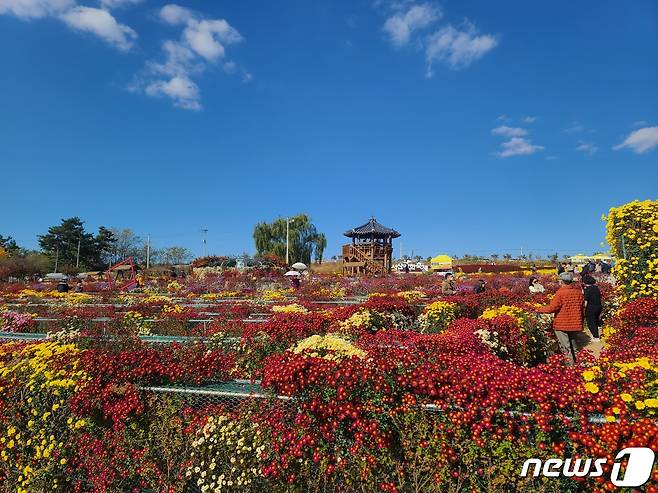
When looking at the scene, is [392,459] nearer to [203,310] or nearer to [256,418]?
[256,418]

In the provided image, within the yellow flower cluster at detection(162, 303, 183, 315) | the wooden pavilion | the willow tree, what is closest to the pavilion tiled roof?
the wooden pavilion

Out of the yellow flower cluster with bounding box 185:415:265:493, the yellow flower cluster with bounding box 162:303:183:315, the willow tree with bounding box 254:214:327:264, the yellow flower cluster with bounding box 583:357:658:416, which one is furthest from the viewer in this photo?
the willow tree with bounding box 254:214:327:264

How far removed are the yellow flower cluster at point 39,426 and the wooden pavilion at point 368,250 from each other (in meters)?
34.9

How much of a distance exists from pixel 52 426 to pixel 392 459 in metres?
3.43

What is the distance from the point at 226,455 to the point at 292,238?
2134 inches

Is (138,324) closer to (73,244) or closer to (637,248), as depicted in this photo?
(637,248)

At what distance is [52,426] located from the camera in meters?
4.00

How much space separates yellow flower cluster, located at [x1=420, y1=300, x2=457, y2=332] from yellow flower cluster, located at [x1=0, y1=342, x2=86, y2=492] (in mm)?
7102

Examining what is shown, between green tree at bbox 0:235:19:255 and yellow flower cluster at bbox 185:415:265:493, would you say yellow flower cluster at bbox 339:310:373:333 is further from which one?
green tree at bbox 0:235:19:255

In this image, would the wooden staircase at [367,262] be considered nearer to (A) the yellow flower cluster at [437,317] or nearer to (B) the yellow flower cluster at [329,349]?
(A) the yellow flower cluster at [437,317]

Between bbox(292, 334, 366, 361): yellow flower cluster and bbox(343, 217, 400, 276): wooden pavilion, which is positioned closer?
bbox(292, 334, 366, 361): yellow flower cluster

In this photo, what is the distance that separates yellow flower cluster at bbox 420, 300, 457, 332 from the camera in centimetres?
913

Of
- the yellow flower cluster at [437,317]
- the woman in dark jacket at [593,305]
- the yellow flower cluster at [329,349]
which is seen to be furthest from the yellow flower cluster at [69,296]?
the woman in dark jacket at [593,305]

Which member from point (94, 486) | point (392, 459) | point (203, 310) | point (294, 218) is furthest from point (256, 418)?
point (294, 218)
